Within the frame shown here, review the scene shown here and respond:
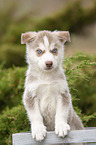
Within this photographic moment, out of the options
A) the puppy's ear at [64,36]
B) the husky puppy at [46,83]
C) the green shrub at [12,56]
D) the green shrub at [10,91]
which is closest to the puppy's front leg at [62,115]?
the husky puppy at [46,83]

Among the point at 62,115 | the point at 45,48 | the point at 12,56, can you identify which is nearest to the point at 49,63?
the point at 45,48

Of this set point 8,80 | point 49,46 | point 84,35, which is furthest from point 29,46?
point 84,35

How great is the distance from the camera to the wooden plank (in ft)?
7.15

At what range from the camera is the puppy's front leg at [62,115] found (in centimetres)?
218

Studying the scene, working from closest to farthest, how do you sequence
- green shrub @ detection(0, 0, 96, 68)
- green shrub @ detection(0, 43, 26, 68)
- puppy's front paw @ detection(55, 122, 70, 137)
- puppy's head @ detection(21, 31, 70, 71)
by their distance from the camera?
puppy's front paw @ detection(55, 122, 70, 137) < puppy's head @ detection(21, 31, 70, 71) < green shrub @ detection(0, 43, 26, 68) < green shrub @ detection(0, 0, 96, 68)

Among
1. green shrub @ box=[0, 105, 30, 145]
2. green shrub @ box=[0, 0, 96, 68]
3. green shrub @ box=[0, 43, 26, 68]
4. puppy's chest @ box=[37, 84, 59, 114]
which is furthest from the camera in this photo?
green shrub @ box=[0, 0, 96, 68]

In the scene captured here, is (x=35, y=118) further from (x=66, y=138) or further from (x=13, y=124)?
(x=13, y=124)

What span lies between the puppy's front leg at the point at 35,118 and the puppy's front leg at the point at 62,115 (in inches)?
6.0

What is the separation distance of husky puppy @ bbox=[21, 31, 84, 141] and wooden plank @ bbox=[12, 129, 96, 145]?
15cm

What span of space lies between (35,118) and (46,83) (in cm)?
39

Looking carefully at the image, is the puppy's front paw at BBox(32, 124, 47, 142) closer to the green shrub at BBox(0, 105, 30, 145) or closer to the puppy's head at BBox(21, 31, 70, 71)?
the puppy's head at BBox(21, 31, 70, 71)

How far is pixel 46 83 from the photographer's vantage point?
2430 mm

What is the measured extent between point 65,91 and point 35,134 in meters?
0.58

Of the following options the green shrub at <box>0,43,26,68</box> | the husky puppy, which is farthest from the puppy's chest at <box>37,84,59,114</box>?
the green shrub at <box>0,43,26,68</box>
